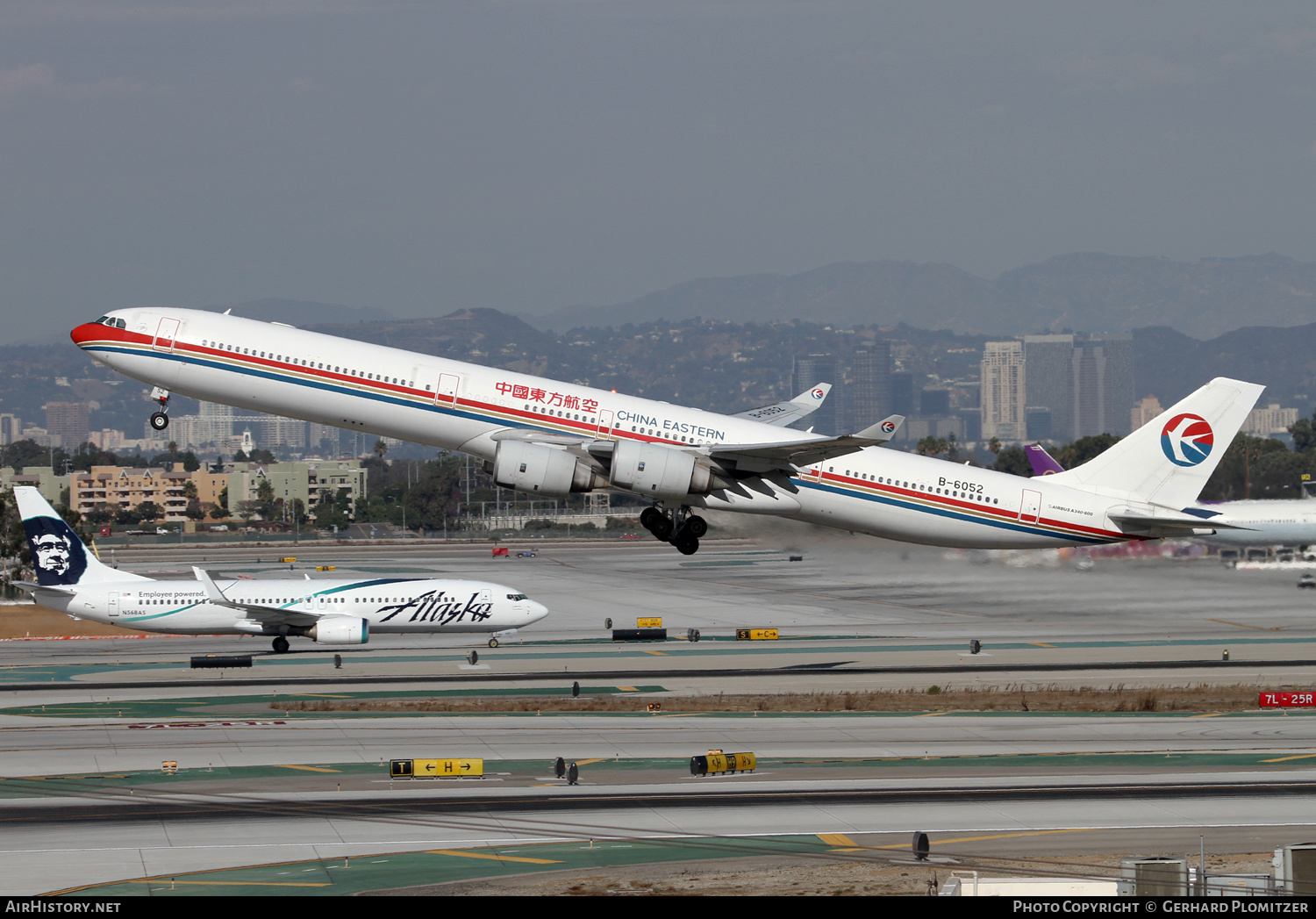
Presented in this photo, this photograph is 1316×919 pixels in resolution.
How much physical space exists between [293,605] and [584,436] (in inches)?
1220

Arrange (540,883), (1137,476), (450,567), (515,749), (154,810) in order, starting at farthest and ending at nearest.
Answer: (450,567) < (1137,476) < (515,749) < (154,810) < (540,883)

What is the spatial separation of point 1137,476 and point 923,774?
14732 millimetres

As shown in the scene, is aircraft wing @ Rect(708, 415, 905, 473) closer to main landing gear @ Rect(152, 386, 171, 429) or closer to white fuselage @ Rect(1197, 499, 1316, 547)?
main landing gear @ Rect(152, 386, 171, 429)

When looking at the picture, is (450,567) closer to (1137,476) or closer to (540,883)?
(1137,476)

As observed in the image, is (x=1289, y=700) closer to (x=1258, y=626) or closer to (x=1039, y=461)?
(x=1039, y=461)

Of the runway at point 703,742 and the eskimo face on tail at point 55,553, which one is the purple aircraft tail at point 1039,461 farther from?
the eskimo face on tail at point 55,553

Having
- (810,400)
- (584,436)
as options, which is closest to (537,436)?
(584,436)

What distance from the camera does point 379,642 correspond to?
73812 millimetres

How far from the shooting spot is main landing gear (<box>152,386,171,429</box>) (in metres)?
44.1

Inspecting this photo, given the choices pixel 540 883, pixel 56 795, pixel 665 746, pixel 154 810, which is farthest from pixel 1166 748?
pixel 56 795

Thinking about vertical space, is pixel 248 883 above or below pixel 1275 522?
below

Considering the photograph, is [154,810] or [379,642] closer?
[154,810]

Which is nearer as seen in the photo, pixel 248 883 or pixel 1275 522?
pixel 248 883

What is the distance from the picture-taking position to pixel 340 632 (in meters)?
67.1
